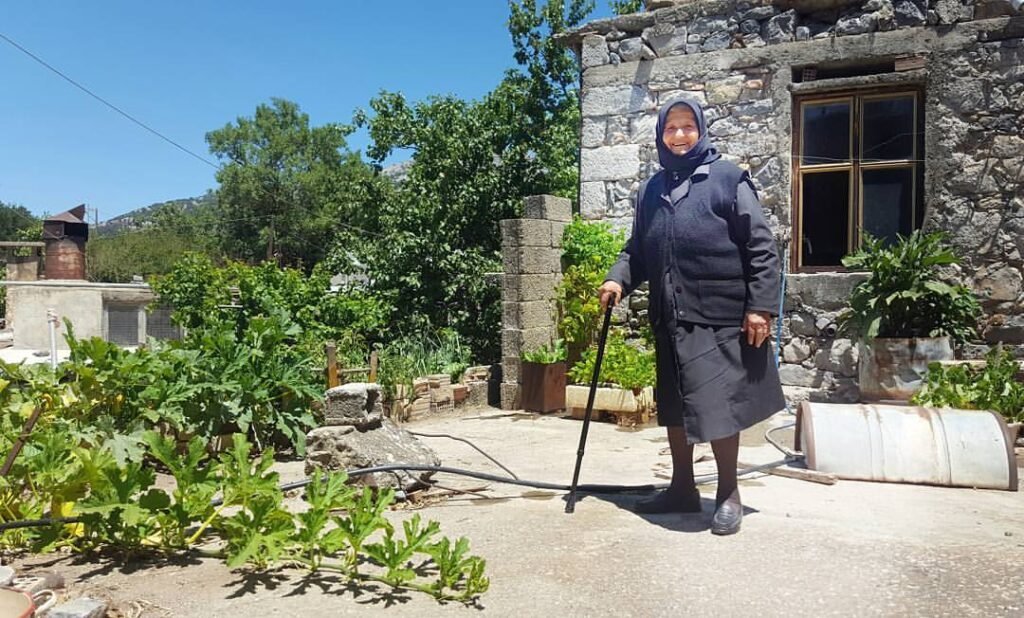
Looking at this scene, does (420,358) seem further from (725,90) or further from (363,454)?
(363,454)

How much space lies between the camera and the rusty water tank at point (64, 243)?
18.8m

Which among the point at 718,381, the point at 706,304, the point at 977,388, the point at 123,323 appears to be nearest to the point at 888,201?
the point at 977,388

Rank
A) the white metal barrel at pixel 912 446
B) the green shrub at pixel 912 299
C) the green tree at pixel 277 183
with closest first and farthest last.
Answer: the white metal barrel at pixel 912 446
the green shrub at pixel 912 299
the green tree at pixel 277 183

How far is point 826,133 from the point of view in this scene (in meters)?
7.04

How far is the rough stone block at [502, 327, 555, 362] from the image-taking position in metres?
8.11

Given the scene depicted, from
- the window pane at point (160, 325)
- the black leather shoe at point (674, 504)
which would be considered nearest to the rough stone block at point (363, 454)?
the black leather shoe at point (674, 504)

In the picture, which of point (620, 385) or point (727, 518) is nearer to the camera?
point (727, 518)

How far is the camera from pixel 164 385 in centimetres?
462

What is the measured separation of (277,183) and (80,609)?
3919 centimetres

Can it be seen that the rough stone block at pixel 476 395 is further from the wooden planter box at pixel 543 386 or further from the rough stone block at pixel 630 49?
the rough stone block at pixel 630 49

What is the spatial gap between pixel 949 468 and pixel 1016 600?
171 centimetres

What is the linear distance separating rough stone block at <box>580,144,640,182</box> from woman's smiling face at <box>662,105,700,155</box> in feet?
12.6

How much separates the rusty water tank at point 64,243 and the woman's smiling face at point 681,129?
1812 centimetres

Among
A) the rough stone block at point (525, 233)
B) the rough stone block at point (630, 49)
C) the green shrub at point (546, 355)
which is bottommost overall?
the green shrub at point (546, 355)
